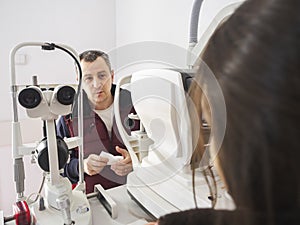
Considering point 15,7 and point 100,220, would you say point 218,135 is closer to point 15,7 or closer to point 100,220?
point 100,220

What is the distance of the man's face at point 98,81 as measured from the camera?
3.80 ft

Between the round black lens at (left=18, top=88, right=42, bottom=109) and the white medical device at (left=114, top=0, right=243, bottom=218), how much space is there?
0.22m

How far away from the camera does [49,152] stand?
30.2 inches

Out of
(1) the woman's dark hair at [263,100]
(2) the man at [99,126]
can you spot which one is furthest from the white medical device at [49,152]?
(1) the woman's dark hair at [263,100]

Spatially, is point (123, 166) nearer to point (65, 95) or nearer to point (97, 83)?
point (65, 95)

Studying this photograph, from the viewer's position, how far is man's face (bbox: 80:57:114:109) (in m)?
1.16

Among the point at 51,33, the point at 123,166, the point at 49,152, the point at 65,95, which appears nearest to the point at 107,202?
the point at 123,166

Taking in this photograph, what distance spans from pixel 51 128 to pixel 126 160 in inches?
12.1

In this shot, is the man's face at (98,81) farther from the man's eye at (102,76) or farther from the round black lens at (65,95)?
the round black lens at (65,95)

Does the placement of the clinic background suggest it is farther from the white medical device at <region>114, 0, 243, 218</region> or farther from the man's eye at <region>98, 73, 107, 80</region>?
the white medical device at <region>114, 0, 243, 218</region>

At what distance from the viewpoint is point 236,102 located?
0.25 m

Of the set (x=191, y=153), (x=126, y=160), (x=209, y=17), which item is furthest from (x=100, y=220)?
(x=209, y=17)

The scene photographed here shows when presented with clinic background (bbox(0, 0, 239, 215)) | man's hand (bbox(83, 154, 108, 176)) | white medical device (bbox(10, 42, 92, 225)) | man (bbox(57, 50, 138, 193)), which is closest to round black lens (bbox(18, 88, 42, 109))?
white medical device (bbox(10, 42, 92, 225))

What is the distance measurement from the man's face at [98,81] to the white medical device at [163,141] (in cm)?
35
